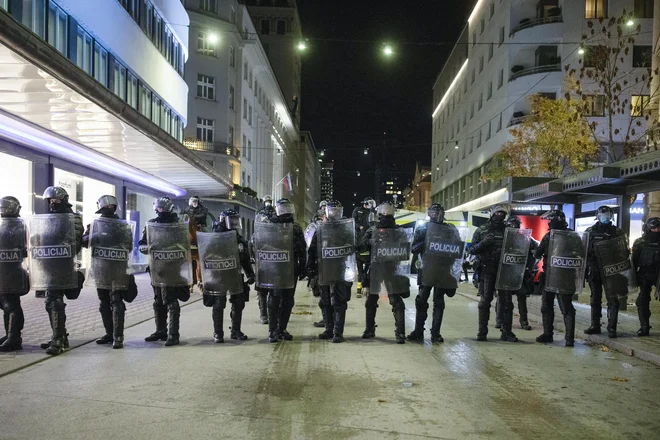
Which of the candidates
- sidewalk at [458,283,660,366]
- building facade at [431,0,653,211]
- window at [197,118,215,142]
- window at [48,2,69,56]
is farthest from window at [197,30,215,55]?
sidewalk at [458,283,660,366]

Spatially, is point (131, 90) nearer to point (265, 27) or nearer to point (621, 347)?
point (621, 347)

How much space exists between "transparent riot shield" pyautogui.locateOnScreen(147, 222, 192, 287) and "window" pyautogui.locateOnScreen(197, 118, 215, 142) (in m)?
33.4

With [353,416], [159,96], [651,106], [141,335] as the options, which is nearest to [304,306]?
[141,335]

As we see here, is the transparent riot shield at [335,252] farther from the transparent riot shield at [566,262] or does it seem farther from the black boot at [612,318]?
the black boot at [612,318]

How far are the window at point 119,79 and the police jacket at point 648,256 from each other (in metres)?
17.7

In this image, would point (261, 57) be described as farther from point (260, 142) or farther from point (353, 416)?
point (353, 416)

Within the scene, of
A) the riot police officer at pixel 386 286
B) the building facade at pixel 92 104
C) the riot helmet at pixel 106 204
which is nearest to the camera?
the riot helmet at pixel 106 204

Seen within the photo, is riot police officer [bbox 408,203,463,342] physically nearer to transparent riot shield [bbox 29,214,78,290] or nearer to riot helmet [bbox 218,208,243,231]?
riot helmet [bbox 218,208,243,231]

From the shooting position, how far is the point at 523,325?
32.2ft

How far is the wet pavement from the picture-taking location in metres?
4.42

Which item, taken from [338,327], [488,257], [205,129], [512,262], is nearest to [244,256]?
[338,327]

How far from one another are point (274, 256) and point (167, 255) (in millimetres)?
1505

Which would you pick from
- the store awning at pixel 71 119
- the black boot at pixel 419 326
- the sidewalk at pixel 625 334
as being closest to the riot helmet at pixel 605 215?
the sidewalk at pixel 625 334

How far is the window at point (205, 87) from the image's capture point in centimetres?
4056
